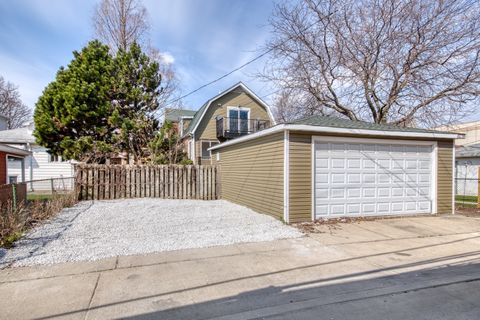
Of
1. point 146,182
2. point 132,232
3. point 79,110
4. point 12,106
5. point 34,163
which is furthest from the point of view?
point 12,106

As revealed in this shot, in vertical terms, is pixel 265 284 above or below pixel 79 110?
below

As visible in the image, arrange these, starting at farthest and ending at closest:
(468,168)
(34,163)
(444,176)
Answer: (34,163) → (468,168) → (444,176)

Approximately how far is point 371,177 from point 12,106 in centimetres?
3741

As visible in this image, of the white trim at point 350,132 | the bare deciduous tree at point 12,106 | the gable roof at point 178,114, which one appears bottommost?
the white trim at point 350,132

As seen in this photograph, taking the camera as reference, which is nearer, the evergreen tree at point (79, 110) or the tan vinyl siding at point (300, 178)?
the tan vinyl siding at point (300, 178)

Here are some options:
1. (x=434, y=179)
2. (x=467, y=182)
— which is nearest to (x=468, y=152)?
(x=467, y=182)

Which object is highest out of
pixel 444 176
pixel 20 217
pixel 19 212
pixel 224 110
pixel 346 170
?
pixel 224 110

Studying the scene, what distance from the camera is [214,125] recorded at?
1962cm

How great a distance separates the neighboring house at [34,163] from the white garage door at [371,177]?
1739 centimetres

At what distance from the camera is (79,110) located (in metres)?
13.5

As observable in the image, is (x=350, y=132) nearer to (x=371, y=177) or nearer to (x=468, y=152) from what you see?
(x=371, y=177)

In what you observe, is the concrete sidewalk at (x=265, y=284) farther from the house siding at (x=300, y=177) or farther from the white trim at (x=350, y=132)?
the white trim at (x=350, y=132)

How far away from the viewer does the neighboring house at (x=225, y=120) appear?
1919 centimetres

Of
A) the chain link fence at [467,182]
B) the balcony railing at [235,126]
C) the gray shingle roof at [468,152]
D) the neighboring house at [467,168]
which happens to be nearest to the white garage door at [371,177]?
the neighboring house at [467,168]
